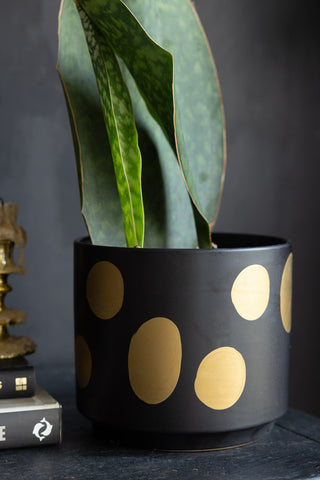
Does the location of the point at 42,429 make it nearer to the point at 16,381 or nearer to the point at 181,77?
the point at 16,381

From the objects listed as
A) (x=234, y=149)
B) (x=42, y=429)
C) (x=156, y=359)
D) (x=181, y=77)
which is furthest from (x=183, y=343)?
(x=234, y=149)

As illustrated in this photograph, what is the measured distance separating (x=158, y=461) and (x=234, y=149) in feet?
1.76

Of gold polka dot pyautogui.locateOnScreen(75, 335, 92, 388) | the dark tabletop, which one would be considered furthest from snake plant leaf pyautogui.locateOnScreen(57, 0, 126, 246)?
the dark tabletop

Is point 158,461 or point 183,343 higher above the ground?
point 183,343

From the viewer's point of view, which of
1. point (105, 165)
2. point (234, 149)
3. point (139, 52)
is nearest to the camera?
point (139, 52)

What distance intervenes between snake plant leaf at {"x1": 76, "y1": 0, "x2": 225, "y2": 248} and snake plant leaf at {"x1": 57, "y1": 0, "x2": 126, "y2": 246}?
0.06 metres

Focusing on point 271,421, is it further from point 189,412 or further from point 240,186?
point 240,186

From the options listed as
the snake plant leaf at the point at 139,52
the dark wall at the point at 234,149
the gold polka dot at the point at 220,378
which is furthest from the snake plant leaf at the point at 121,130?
the dark wall at the point at 234,149

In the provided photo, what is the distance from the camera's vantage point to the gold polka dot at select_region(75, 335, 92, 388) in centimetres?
61

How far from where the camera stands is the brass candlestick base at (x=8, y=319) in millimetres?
681

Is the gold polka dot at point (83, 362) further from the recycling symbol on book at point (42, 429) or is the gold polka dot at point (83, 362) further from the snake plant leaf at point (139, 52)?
the snake plant leaf at point (139, 52)

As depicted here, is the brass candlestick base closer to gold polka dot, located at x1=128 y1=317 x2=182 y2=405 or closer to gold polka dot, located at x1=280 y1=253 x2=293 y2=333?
gold polka dot, located at x1=128 y1=317 x2=182 y2=405

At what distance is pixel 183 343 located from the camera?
0.56 metres

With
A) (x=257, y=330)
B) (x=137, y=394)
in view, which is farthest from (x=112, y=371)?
(x=257, y=330)
